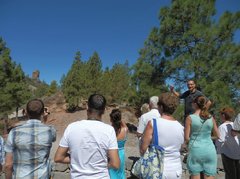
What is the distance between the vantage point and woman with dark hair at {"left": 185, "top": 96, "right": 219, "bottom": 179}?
128 inches

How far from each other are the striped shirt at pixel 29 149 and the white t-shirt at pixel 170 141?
1.04 metres

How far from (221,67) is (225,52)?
71 cm

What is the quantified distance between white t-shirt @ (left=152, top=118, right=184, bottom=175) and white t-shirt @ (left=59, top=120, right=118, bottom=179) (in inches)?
20.8

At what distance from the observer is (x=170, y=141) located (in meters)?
2.49

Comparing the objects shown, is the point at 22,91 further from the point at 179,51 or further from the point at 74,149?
the point at 74,149

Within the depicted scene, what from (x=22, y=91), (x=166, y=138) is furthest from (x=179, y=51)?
(x=22, y=91)

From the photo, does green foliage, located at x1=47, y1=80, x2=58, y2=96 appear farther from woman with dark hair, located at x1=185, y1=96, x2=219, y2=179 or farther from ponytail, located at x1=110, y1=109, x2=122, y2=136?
woman with dark hair, located at x1=185, y1=96, x2=219, y2=179

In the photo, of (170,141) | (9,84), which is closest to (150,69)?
(170,141)

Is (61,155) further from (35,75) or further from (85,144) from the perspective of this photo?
(35,75)

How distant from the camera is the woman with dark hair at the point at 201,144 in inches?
128

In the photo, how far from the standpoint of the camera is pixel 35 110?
244 centimetres

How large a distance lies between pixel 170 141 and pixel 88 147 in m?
0.78

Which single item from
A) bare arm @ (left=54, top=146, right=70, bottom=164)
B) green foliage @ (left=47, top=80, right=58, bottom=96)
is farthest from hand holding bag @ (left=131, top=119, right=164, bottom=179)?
green foliage @ (left=47, top=80, right=58, bottom=96)

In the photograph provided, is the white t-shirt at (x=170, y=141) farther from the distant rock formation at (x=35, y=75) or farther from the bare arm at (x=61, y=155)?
the distant rock formation at (x=35, y=75)
